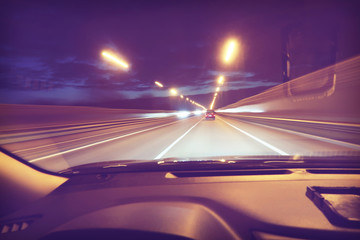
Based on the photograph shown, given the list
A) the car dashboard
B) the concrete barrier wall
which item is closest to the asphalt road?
the car dashboard

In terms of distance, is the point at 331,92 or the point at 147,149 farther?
the point at 331,92

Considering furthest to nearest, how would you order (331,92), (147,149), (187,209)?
(331,92) → (147,149) → (187,209)

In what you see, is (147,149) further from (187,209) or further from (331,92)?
(331,92)

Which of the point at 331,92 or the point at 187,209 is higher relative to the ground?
the point at 331,92


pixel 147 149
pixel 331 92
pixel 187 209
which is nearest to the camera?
pixel 187 209

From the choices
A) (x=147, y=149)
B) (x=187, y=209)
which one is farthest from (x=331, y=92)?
(x=187, y=209)

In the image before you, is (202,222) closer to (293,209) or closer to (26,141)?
(293,209)

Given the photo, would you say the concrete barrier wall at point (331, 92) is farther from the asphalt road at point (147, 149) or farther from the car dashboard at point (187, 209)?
the car dashboard at point (187, 209)

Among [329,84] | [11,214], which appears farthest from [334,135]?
[11,214]

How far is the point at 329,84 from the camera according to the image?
51.1ft

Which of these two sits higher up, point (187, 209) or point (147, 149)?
point (187, 209)

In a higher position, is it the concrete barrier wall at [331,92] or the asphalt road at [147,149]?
the concrete barrier wall at [331,92]

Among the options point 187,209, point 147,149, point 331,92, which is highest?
point 331,92

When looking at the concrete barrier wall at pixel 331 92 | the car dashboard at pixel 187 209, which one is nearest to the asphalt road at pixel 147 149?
the car dashboard at pixel 187 209
